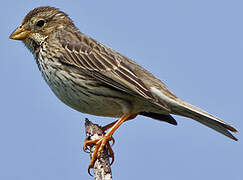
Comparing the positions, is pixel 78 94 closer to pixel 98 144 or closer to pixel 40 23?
pixel 98 144

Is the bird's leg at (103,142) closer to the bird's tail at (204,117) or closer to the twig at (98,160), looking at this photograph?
the twig at (98,160)

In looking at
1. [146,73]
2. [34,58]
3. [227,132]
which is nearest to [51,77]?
[34,58]

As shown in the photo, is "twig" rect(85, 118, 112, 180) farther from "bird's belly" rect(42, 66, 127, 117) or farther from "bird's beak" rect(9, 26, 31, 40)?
"bird's beak" rect(9, 26, 31, 40)

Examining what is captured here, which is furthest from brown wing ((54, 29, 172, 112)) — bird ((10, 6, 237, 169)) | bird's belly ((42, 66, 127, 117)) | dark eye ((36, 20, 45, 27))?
dark eye ((36, 20, 45, 27))

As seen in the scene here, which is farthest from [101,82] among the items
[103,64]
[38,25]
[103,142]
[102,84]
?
[38,25]

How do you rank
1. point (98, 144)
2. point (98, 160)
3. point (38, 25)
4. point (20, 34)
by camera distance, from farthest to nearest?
point (38, 25), point (20, 34), point (98, 144), point (98, 160)

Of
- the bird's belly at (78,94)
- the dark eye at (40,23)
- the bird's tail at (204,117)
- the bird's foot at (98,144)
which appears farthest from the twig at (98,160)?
the dark eye at (40,23)

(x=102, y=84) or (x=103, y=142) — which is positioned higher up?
(x=102, y=84)
